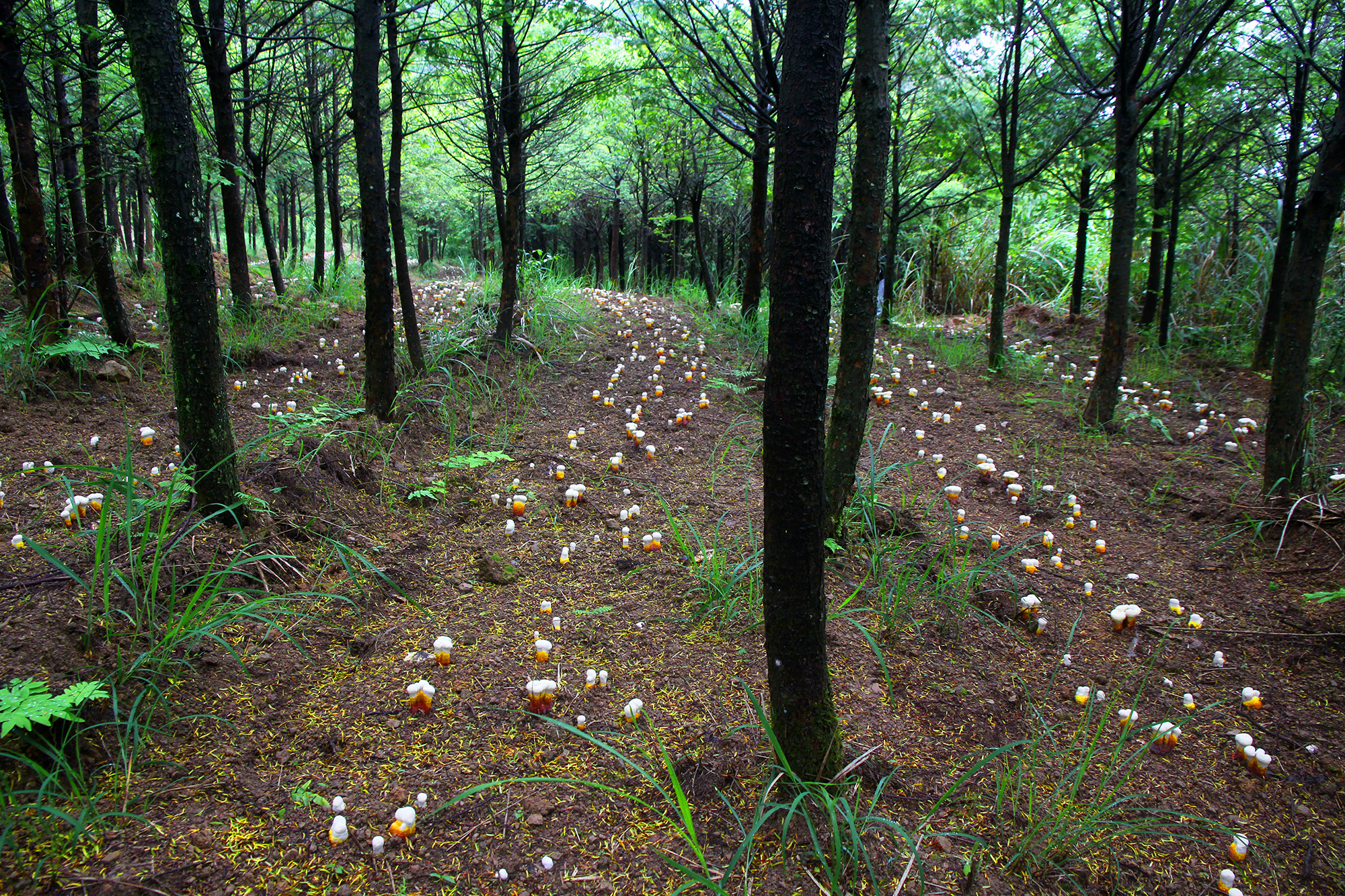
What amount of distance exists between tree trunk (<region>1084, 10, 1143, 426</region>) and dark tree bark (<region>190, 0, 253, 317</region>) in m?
7.86

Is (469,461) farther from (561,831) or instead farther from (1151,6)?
(1151,6)

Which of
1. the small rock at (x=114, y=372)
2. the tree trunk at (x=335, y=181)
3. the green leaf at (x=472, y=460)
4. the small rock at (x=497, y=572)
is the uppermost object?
the tree trunk at (x=335, y=181)

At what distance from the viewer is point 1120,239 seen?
5.70 meters

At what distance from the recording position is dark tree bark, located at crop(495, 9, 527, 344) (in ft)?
21.0

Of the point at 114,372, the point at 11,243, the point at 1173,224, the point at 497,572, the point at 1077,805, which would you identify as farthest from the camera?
the point at 1173,224

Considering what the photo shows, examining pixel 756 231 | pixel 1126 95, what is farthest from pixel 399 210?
pixel 1126 95

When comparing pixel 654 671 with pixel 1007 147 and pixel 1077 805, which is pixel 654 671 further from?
pixel 1007 147

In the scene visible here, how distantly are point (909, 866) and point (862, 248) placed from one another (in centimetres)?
267

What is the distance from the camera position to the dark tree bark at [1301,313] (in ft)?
12.2

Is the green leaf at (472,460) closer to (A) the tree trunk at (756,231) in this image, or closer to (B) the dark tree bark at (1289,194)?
(A) the tree trunk at (756,231)

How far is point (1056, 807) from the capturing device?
6.93ft

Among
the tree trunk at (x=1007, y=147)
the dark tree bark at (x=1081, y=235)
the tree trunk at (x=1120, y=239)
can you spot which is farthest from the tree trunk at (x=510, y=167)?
the dark tree bark at (x=1081, y=235)

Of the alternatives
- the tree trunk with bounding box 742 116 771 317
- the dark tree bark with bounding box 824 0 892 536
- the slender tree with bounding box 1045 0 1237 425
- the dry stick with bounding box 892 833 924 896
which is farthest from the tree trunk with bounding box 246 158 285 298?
the dry stick with bounding box 892 833 924 896

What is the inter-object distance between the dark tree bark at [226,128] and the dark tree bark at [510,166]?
8.05 ft
